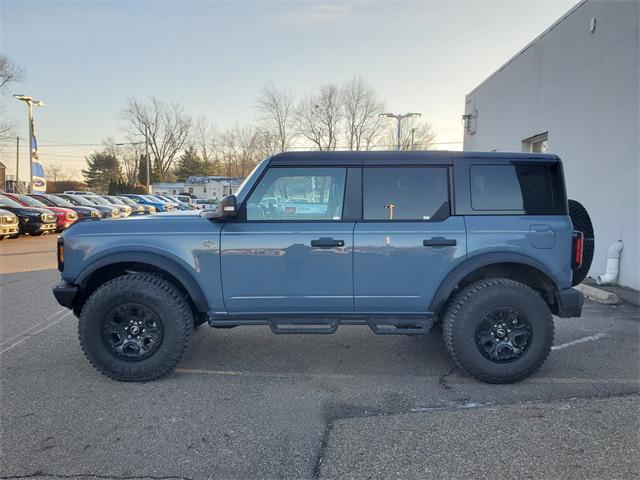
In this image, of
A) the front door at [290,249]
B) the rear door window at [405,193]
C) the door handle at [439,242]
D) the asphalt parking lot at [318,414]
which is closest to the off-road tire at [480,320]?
the asphalt parking lot at [318,414]

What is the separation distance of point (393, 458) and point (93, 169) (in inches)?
3678

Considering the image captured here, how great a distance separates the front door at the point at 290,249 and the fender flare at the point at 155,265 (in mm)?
268

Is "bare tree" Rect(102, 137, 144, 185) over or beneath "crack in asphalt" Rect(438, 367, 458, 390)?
over

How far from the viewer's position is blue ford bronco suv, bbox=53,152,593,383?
3531 mm

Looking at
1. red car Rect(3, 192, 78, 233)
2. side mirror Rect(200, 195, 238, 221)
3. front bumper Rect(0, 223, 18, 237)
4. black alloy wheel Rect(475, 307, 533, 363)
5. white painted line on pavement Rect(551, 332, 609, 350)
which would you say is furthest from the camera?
red car Rect(3, 192, 78, 233)

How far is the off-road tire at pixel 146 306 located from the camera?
3.54m

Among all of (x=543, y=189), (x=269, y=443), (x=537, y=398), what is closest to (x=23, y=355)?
(x=269, y=443)

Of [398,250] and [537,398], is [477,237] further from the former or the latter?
[537,398]

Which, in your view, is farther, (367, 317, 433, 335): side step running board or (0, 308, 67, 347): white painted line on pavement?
(0, 308, 67, 347): white painted line on pavement

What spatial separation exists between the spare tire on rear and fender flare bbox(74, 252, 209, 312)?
3569 mm

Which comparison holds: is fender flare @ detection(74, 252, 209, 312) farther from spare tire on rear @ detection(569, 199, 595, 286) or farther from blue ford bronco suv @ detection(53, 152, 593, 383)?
spare tire on rear @ detection(569, 199, 595, 286)

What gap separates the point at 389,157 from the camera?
3.68m

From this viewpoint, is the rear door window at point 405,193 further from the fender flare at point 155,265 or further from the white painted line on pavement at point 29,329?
the white painted line on pavement at point 29,329

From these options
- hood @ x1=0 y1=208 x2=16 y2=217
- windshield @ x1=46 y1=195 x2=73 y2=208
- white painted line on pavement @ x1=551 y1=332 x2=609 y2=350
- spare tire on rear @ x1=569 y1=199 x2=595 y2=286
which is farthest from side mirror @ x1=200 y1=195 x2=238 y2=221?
windshield @ x1=46 y1=195 x2=73 y2=208
